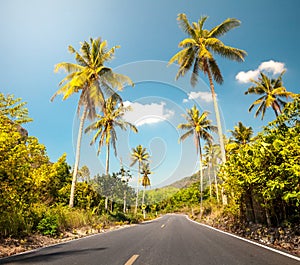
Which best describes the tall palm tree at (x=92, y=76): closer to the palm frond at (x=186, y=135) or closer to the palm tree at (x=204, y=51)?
the palm tree at (x=204, y=51)

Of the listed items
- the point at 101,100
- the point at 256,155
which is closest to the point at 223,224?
the point at 256,155

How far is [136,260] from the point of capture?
492cm

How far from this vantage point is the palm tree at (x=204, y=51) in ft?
58.0

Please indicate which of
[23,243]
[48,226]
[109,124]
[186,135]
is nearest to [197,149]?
[186,135]

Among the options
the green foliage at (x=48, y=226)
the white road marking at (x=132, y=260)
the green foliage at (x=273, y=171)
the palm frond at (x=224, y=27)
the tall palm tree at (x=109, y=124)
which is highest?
the palm frond at (x=224, y=27)

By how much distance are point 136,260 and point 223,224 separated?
9980 mm

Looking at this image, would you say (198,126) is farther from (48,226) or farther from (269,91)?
(48,226)

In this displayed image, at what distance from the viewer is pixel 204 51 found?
57.5ft

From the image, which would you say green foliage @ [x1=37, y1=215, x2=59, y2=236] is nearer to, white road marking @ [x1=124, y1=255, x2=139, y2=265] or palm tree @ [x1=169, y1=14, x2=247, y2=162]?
white road marking @ [x1=124, y1=255, x2=139, y2=265]

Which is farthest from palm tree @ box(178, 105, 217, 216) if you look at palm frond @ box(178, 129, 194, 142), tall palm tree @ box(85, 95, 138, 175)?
tall palm tree @ box(85, 95, 138, 175)

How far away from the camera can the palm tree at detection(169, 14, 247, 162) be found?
17672 mm

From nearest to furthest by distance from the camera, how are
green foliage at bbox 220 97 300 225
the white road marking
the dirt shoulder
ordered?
the white road marking → green foliage at bbox 220 97 300 225 → the dirt shoulder

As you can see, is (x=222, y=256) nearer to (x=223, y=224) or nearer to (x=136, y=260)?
(x=136, y=260)

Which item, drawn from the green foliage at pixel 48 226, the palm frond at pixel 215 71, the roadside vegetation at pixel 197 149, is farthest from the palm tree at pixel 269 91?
the green foliage at pixel 48 226
